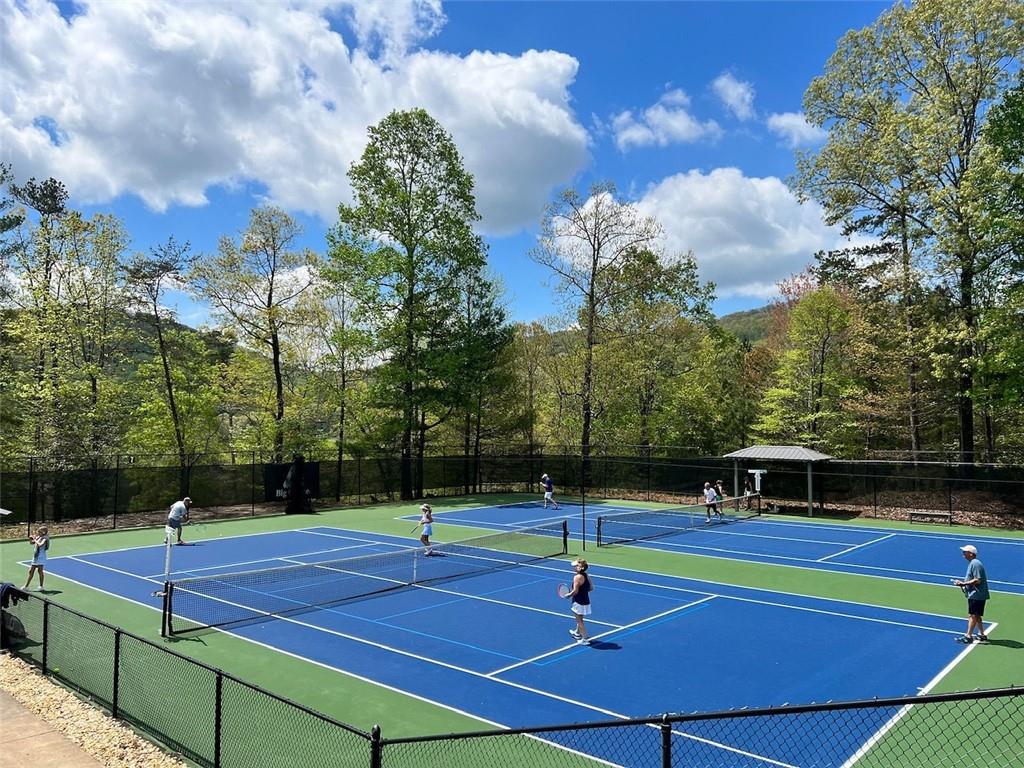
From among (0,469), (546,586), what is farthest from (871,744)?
(0,469)

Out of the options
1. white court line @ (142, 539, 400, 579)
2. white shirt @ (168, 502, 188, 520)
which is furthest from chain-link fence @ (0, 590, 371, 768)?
white shirt @ (168, 502, 188, 520)

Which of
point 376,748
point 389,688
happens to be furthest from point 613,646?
point 376,748

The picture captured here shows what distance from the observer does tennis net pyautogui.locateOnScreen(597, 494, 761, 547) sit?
27062mm

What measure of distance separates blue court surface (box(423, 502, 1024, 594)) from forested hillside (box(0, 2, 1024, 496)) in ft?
26.3

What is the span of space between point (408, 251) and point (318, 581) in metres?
28.2

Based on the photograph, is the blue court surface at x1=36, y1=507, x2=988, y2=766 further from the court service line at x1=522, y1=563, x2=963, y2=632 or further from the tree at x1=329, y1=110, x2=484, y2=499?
the tree at x1=329, y1=110, x2=484, y2=499

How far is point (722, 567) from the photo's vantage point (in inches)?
843

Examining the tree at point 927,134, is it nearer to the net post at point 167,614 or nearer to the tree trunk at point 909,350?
the tree trunk at point 909,350

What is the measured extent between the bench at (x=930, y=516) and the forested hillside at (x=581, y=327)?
10.7 ft

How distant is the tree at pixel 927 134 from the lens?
33.5 m

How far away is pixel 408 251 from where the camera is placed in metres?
43.7

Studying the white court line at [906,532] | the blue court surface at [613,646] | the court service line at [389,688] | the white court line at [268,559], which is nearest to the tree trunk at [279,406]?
the white court line at [268,559]

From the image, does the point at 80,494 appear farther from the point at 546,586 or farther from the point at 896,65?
the point at 896,65

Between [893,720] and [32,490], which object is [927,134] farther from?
[32,490]
